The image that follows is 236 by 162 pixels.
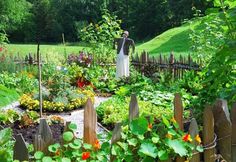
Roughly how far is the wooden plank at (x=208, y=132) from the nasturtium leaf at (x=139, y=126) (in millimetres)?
543

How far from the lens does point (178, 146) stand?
293 centimetres

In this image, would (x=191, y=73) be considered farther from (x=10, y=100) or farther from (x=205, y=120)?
(x=10, y=100)

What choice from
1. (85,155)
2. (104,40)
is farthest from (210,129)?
(104,40)

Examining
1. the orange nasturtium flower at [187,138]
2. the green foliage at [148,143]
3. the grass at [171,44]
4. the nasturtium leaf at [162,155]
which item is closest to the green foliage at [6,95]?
the green foliage at [148,143]

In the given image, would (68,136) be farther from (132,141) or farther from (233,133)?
(233,133)

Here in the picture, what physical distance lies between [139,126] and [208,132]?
0.63 m

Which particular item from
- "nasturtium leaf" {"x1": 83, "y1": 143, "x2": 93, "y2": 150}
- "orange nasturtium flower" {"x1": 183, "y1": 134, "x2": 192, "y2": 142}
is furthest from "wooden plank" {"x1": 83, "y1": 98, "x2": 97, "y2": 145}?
"orange nasturtium flower" {"x1": 183, "y1": 134, "x2": 192, "y2": 142}

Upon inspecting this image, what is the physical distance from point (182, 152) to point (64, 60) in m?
12.4

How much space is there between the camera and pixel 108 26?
16203mm

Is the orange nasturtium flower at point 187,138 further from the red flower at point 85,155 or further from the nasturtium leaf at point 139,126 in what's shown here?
the red flower at point 85,155

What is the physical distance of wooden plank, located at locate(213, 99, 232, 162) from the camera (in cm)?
323

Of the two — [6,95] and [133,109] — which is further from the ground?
[6,95]

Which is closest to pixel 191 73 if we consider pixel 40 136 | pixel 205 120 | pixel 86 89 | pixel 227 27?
pixel 86 89

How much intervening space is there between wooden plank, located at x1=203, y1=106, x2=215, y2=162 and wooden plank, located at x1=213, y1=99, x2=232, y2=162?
0.32 ft
